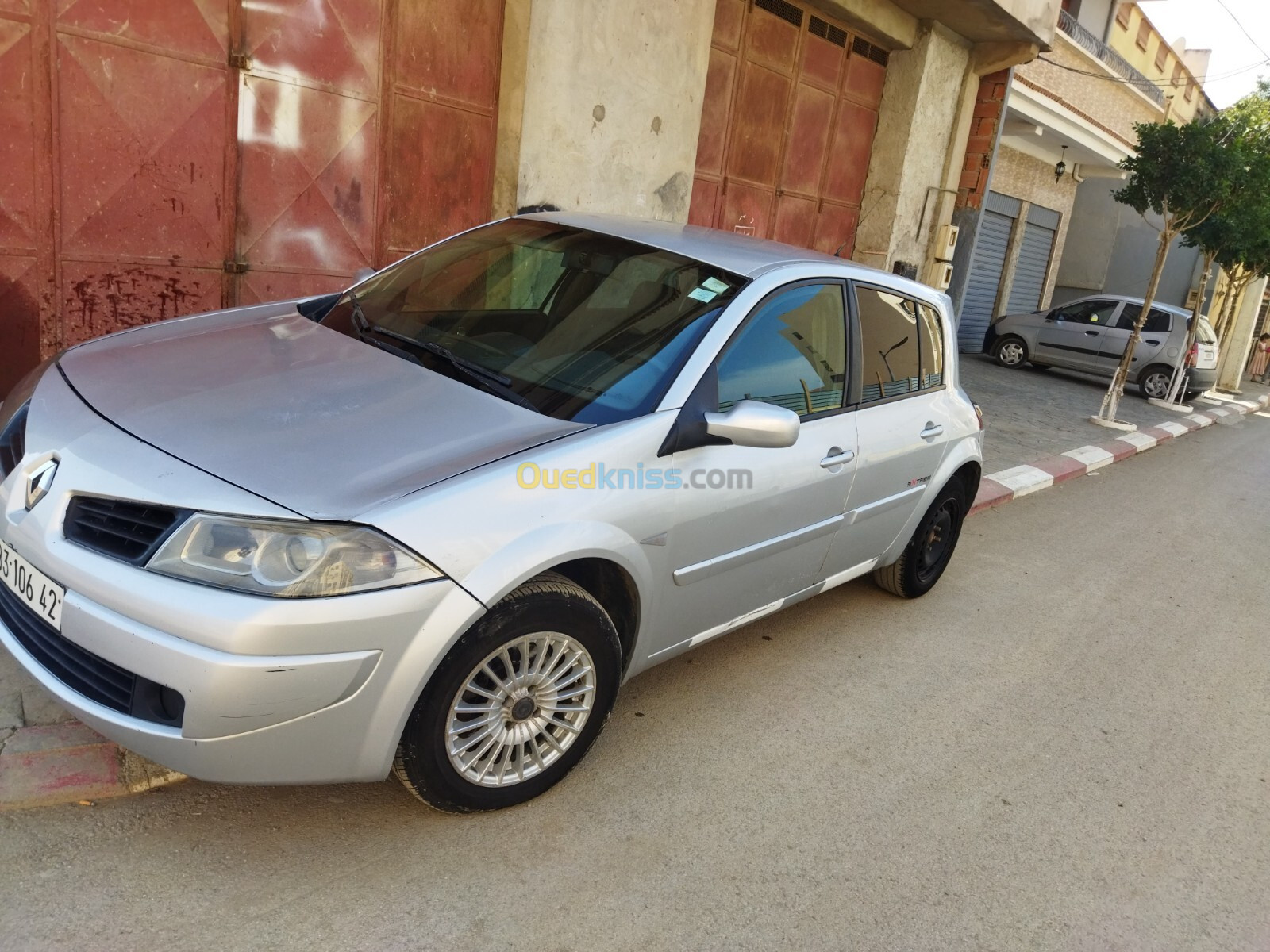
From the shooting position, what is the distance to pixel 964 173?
12516 mm

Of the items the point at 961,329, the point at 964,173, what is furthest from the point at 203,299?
the point at 961,329

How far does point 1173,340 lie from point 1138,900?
1599 centimetres

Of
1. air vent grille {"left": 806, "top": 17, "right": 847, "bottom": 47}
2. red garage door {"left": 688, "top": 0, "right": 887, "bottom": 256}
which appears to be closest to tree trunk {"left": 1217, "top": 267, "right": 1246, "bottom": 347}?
red garage door {"left": 688, "top": 0, "right": 887, "bottom": 256}

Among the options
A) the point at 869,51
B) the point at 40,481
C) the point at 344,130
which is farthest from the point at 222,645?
the point at 869,51

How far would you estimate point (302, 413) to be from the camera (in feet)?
8.74

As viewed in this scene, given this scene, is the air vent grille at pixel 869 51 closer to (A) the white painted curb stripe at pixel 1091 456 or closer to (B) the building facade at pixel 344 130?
(B) the building facade at pixel 344 130

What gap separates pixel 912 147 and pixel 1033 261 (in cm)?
1156

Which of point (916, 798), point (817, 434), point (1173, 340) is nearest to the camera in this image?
point (916, 798)

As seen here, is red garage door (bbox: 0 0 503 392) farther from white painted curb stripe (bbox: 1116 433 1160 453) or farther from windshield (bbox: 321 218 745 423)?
white painted curb stripe (bbox: 1116 433 1160 453)

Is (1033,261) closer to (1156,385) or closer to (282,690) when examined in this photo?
(1156,385)

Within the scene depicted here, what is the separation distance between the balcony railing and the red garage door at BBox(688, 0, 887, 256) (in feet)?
26.7

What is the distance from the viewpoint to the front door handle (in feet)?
11.8

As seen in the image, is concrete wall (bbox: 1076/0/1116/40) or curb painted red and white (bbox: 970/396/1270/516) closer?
curb painted red and white (bbox: 970/396/1270/516)

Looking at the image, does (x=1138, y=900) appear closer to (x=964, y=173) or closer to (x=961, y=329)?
(x=964, y=173)
